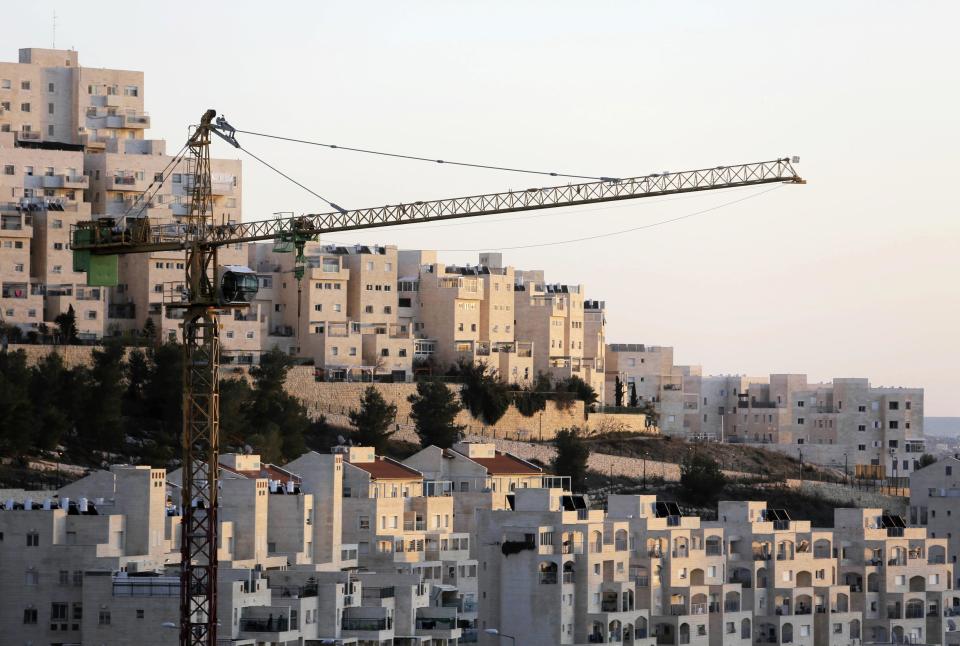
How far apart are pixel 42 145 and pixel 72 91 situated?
309cm

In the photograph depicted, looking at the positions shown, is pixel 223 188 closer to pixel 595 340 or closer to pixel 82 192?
pixel 82 192

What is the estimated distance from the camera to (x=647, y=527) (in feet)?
232

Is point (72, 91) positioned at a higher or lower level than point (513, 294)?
higher

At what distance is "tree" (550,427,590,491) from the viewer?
97688 mm

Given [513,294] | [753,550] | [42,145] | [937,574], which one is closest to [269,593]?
[753,550]

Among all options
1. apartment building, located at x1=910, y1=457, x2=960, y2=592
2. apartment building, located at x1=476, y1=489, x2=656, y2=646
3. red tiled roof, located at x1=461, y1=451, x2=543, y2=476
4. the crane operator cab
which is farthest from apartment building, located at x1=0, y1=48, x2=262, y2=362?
the crane operator cab

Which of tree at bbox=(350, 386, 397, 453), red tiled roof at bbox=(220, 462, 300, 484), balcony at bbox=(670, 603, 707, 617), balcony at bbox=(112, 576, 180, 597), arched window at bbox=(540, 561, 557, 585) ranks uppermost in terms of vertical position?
tree at bbox=(350, 386, 397, 453)

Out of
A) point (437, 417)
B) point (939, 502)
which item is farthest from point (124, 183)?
point (939, 502)

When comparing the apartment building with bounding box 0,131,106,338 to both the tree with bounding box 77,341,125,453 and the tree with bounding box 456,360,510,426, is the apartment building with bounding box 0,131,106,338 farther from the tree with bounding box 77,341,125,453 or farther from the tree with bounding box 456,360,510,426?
the tree with bounding box 456,360,510,426

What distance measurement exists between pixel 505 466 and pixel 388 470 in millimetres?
8662

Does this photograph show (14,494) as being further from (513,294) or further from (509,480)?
(513,294)

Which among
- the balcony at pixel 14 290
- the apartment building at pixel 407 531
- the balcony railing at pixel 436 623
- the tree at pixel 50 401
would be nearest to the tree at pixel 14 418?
the tree at pixel 50 401

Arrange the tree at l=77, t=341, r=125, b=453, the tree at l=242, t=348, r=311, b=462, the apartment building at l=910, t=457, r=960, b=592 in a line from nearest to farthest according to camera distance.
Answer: the tree at l=77, t=341, r=125, b=453 → the tree at l=242, t=348, r=311, b=462 → the apartment building at l=910, t=457, r=960, b=592

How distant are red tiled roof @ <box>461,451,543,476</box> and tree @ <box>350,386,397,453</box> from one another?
→ 7974 mm
